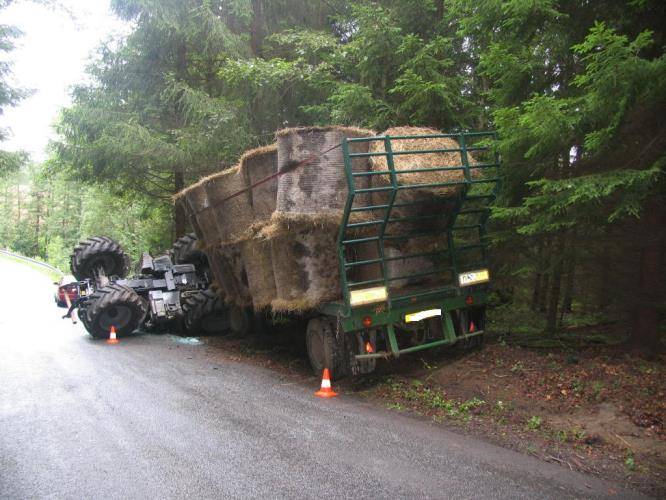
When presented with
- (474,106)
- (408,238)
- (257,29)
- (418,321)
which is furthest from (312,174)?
(257,29)

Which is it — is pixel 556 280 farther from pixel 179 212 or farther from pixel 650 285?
pixel 179 212

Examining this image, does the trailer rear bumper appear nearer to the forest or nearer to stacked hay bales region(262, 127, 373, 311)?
stacked hay bales region(262, 127, 373, 311)

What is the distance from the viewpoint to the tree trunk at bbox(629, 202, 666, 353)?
5.39 m

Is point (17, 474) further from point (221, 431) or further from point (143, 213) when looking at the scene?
point (143, 213)

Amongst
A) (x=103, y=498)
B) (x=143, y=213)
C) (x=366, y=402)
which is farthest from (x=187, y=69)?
(x=103, y=498)

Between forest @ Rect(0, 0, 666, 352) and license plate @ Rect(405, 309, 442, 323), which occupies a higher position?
forest @ Rect(0, 0, 666, 352)

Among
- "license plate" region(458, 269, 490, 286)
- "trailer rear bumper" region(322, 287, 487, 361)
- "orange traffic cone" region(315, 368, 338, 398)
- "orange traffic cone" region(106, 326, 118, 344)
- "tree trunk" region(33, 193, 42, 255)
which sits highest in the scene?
"tree trunk" region(33, 193, 42, 255)

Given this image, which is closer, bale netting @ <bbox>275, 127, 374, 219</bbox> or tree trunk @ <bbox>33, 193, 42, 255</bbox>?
bale netting @ <bbox>275, 127, 374, 219</bbox>

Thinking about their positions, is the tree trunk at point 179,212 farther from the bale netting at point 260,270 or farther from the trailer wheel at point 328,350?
the trailer wheel at point 328,350

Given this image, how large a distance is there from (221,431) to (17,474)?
164cm

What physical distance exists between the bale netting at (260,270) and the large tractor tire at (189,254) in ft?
13.3

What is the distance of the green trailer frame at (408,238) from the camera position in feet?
18.6

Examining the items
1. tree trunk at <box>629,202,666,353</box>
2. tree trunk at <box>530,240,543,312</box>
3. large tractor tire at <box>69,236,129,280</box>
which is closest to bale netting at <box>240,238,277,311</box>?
tree trunk at <box>530,240,543,312</box>

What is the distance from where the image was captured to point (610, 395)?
4793mm
